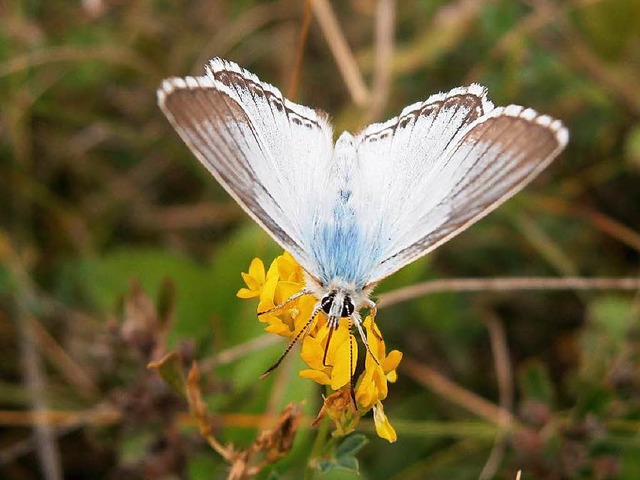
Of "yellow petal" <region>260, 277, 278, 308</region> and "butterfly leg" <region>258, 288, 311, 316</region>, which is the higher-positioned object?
"yellow petal" <region>260, 277, 278, 308</region>

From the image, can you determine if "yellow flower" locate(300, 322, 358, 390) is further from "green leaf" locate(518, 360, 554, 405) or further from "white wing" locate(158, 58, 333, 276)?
"green leaf" locate(518, 360, 554, 405)

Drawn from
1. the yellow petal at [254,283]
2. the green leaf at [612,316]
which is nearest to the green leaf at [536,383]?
the green leaf at [612,316]

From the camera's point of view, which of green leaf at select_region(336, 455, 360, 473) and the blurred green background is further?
the blurred green background

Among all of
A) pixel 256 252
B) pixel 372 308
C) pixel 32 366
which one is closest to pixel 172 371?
pixel 372 308

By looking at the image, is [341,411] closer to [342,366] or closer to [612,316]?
[342,366]

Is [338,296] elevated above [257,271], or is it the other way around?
[257,271]

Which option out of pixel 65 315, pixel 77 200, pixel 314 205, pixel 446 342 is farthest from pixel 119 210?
A: pixel 314 205

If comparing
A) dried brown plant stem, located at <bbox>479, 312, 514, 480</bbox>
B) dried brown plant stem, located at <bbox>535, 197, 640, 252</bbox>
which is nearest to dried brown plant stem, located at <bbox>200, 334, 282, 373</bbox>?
dried brown plant stem, located at <bbox>479, 312, 514, 480</bbox>

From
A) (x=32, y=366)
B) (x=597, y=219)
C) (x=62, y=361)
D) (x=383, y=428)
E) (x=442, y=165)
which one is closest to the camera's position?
(x=383, y=428)
